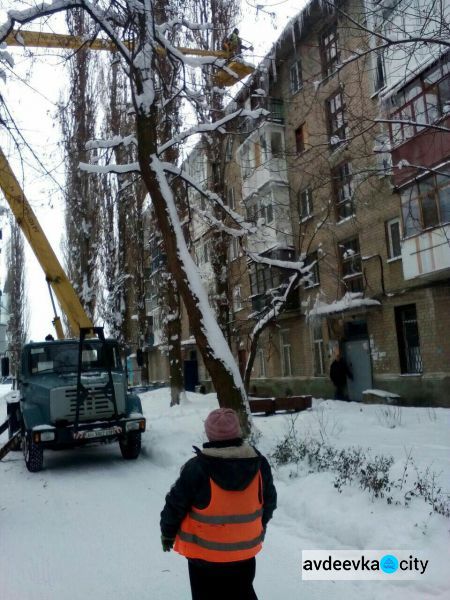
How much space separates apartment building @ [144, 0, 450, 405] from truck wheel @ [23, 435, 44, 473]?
18.9ft

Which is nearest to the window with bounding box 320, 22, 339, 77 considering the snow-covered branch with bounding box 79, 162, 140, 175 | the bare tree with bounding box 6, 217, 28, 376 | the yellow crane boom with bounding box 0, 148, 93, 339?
the snow-covered branch with bounding box 79, 162, 140, 175

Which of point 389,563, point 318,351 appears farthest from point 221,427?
point 318,351

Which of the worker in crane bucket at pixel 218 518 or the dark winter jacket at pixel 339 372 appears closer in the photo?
the worker in crane bucket at pixel 218 518

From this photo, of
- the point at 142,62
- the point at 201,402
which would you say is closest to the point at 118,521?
the point at 142,62

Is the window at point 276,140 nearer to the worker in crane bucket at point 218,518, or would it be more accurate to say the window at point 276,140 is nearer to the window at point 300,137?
the window at point 300,137

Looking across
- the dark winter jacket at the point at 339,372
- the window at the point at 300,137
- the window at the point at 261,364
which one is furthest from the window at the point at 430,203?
the window at the point at 261,364

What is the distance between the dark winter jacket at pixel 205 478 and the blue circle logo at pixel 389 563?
222 cm

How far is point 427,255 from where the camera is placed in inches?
578

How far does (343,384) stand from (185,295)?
40.1ft

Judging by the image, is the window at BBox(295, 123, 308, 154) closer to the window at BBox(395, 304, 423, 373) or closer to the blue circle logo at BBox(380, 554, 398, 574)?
the window at BBox(395, 304, 423, 373)

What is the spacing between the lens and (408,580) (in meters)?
4.05

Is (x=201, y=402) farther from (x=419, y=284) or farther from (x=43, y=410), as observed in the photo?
(x=43, y=410)

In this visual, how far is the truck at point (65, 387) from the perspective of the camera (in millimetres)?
9008

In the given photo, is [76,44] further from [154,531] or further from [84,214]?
[84,214]
